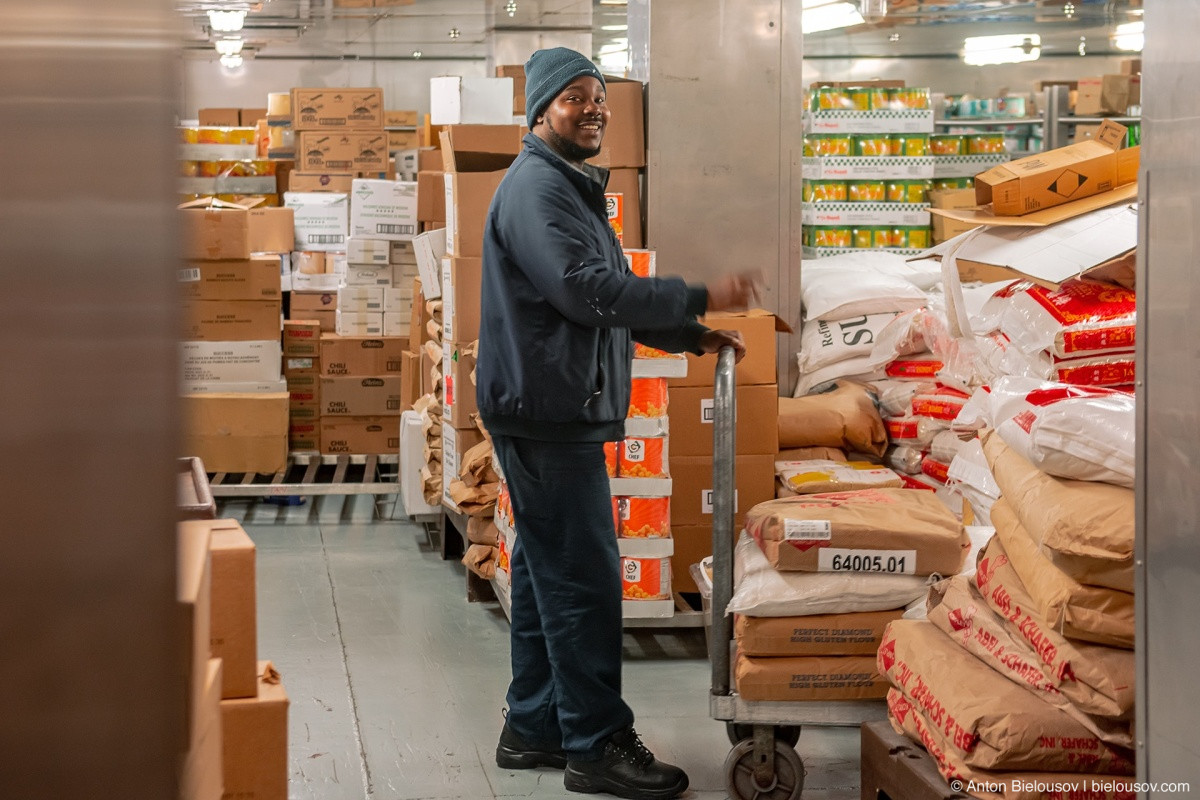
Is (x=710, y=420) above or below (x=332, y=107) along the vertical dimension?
below

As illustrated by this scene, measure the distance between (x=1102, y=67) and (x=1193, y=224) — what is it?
17.2 meters

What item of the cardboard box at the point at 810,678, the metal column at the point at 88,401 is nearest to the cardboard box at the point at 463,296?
the cardboard box at the point at 810,678

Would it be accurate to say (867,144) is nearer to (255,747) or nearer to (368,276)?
(368,276)

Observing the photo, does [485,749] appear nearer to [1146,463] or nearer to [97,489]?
[1146,463]

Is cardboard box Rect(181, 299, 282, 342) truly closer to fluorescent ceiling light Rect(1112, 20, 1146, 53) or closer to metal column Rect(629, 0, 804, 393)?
metal column Rect(629, 0, 804, 393)

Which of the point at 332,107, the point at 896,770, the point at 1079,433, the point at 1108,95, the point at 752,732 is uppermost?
the point at 1108,95

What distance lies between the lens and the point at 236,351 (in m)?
7.18

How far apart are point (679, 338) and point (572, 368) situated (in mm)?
340

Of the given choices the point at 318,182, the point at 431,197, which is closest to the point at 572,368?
the point at 431,197

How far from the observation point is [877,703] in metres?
3.15

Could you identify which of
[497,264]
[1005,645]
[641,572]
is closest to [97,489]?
[1005,645]

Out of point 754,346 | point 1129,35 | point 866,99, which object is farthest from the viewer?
point 1129,35

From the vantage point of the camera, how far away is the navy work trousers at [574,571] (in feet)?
10.4

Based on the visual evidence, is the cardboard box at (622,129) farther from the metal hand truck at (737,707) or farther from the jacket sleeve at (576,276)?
the metal hand truck at (737,707)
